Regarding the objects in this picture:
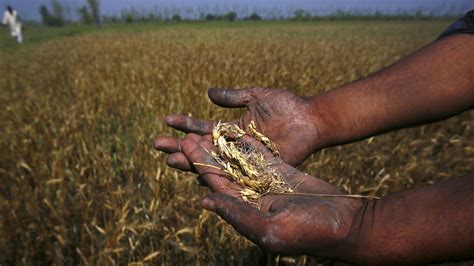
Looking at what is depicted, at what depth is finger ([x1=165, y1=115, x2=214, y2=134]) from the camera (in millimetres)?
2119

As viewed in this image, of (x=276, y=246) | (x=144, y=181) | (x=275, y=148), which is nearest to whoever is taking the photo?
(x=276, y=246)

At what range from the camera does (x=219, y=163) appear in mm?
1865

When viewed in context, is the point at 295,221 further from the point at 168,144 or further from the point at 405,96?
the point at 405,96

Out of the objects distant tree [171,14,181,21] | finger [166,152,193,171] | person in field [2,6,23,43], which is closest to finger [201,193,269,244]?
finger [166,152,193,171]

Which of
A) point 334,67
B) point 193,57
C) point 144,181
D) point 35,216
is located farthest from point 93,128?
point 334,67

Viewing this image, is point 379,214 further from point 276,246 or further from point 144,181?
point 144,181

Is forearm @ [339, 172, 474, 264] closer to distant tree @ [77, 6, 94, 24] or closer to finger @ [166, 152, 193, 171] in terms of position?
finger @ [166, 152, 193, 171]

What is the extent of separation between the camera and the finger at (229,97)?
2.15 metres

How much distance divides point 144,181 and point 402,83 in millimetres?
2180

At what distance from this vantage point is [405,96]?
192cm

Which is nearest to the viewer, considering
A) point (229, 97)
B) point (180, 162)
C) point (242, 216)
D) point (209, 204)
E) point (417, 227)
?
point (417, 227)

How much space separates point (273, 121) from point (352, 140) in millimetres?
447

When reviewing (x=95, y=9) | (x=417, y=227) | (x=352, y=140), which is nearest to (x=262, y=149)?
(x=352, y=140)

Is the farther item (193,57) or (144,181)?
(193,57)
